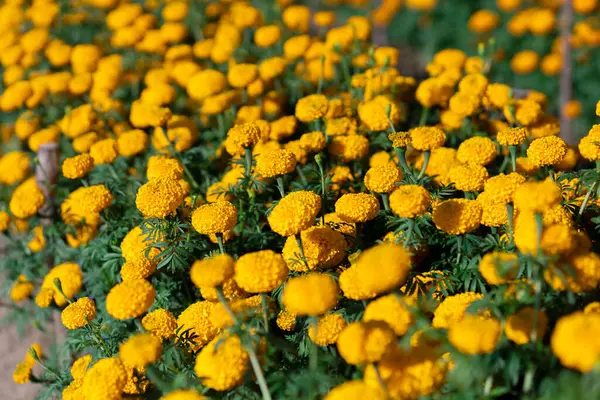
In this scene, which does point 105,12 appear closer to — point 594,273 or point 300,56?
point 300,56

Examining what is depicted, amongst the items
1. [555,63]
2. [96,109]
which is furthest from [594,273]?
[555,63]

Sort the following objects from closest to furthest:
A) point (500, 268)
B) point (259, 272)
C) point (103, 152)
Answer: point (500, 268)
point (259, 272)
point (103, 152)

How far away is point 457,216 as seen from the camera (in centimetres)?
259

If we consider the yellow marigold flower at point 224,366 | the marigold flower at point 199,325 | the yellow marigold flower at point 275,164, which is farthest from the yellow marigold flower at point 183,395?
the yellow marigold flower at point 275,164

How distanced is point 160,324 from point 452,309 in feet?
3.91

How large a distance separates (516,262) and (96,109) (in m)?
3.51

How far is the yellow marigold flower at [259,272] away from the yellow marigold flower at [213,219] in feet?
1.50

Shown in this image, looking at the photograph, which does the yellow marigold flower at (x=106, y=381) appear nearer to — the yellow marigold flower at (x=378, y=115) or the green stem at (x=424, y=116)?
the yellow marigold flower at (x=378, y=115)

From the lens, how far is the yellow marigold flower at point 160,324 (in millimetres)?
2604

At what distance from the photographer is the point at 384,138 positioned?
367cm

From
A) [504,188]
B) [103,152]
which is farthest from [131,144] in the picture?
[504,188]

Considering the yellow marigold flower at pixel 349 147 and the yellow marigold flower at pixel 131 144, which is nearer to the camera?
the yellow marigold flower at pixel 349 147

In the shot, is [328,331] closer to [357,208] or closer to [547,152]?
[357,208]

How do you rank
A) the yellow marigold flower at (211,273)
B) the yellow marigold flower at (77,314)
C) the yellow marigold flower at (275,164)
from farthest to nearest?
the yellow marigold flower at (275,164) < the yellow marigold flower at (77,314) < the yellow marigold flower at (211,273)
